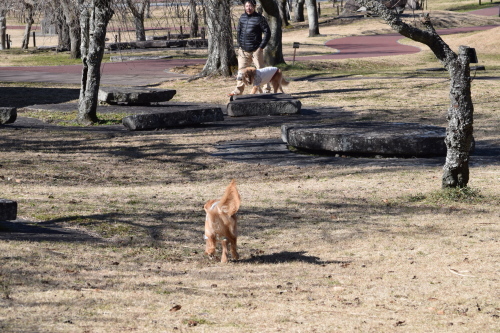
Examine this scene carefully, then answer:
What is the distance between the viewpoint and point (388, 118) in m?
14.9

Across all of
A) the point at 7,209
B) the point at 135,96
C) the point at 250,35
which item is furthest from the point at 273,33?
the point at 7,209

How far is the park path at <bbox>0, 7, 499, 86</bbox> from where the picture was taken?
2528cm

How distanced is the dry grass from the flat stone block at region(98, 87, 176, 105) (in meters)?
4.92

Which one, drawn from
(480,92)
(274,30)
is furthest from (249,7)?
(274,30)

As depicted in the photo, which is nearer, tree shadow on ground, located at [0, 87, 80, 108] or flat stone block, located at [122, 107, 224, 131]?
flat stone block, located at [122, 107, 224, 131]

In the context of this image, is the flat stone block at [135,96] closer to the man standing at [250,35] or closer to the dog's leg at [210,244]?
the man standing at [250,35]

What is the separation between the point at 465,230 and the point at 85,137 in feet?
25.8

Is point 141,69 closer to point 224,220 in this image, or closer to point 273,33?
point 273,33

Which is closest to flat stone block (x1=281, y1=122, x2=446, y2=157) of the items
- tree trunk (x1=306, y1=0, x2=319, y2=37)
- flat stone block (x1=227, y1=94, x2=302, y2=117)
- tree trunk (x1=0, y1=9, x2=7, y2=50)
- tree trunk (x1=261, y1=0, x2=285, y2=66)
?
flat stone block (x1=227, y1=94, x2=302, y2=117)

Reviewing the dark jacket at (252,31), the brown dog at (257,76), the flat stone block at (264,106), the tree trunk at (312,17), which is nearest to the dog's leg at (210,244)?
the flat stone block at (264,106)

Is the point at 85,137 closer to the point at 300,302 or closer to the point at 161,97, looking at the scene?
the point at 161,97

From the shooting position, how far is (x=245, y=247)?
6.94 metres

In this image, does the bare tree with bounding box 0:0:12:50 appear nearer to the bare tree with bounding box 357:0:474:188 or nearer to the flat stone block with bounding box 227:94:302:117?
the flat stone block with bounding box 227:94:302:117

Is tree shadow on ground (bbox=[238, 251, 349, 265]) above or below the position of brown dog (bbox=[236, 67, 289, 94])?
below
